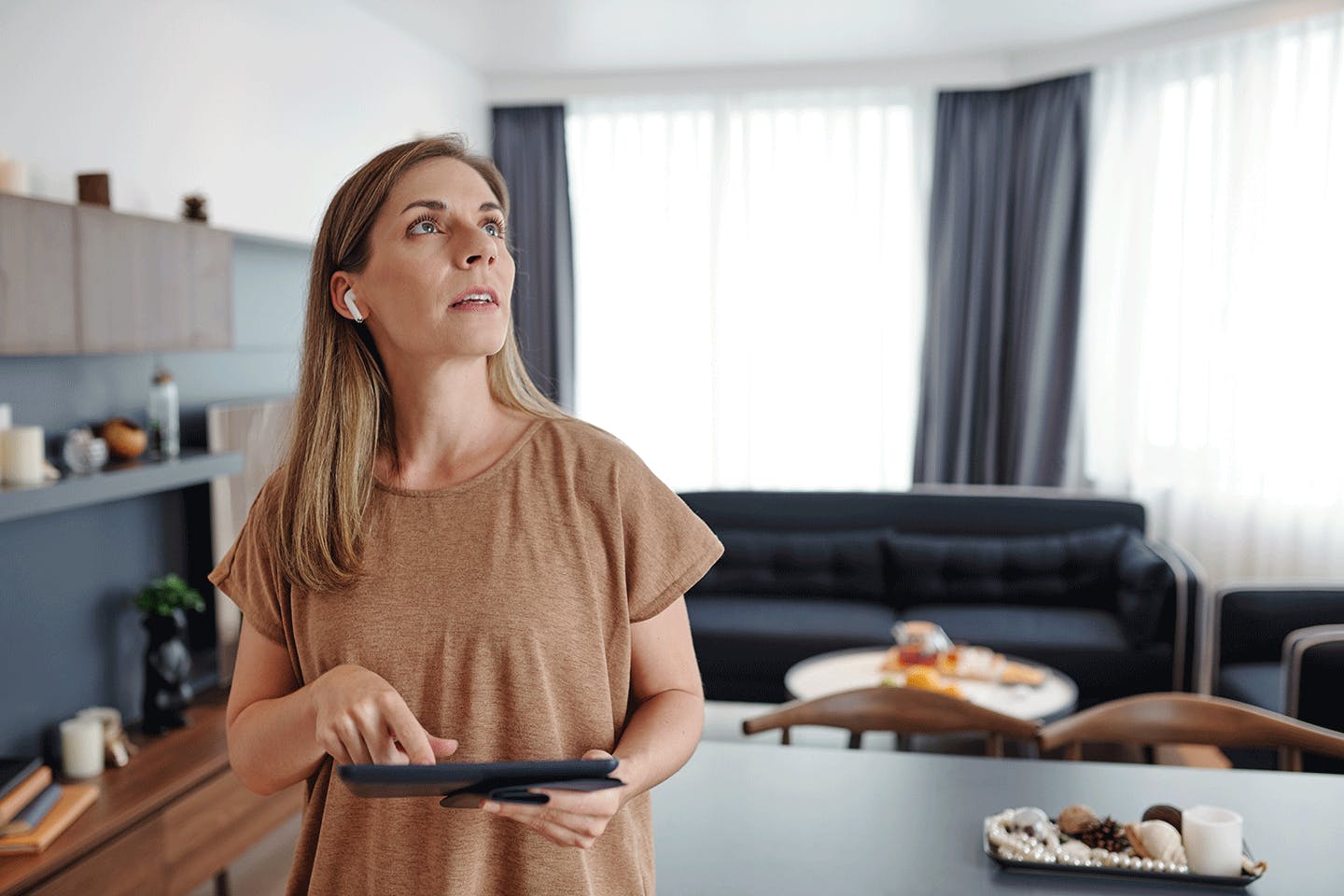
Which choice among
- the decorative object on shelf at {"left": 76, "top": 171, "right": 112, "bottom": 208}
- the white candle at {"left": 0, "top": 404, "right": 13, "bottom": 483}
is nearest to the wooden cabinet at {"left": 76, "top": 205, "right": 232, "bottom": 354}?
the decorative object on shelf at {"left": 76, "top": 171, "right": 112, "bottom": 208}

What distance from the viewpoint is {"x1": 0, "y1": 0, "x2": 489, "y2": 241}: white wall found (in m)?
2.85

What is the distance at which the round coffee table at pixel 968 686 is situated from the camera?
342 centimetres

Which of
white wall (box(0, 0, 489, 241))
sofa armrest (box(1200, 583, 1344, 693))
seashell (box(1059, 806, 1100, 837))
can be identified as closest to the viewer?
seashell (box(1059, 806, 1100, 837))

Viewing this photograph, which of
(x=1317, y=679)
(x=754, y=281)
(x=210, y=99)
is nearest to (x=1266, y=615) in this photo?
(x=1317, y=679)

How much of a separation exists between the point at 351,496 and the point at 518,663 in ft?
0.87

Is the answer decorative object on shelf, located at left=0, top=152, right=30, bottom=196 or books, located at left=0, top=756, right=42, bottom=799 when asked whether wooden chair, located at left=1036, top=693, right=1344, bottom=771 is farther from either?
decorative object on shelf, located at left=0, top=152, right=30, bottom=196

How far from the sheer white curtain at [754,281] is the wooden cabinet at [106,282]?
10.4 ft

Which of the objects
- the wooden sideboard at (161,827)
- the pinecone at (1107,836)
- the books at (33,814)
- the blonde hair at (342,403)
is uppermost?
the blonde hair at (342,403)

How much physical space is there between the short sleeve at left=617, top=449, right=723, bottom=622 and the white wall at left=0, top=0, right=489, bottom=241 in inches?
91.6

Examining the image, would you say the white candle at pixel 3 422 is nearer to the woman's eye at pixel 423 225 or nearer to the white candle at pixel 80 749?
the white candle at pixel 80 749

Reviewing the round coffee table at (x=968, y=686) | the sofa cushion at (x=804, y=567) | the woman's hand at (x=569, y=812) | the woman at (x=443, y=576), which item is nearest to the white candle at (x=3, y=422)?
the woman at (x=443, y=576)

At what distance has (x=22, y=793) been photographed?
8.13 feet

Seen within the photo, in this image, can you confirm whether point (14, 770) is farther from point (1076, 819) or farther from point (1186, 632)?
point (1186, 632)

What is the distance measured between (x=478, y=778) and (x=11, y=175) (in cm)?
226
